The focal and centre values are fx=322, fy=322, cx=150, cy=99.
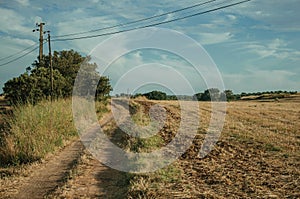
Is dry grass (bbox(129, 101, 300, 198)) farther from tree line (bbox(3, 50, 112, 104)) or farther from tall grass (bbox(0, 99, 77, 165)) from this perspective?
tree line (bbox(3, 50, 112, 104))

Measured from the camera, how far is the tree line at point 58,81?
24808 mm

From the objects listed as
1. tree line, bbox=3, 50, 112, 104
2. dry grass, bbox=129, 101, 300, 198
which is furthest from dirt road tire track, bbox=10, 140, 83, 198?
tree line, bbox=3, 50, 112, 104

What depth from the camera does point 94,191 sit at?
21.5 feet

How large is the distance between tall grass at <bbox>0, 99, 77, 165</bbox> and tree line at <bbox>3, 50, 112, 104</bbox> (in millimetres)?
9762

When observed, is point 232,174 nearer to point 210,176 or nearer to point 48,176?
point 210,176

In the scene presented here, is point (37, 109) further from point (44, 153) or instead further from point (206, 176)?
point (206, 176)

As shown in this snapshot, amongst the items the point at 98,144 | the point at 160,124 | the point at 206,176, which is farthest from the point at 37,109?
the point at 206,176

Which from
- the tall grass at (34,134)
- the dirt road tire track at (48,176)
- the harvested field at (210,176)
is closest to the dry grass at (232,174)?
the harvested field at (210,176)

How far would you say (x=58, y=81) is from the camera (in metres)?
28.1

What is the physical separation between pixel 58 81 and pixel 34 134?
1837cm

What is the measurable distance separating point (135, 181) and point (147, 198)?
1008mm

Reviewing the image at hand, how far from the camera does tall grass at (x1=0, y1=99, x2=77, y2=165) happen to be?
9.51 m

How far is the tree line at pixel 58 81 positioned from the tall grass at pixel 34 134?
9.76m

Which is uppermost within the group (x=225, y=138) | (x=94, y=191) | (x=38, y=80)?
(x=38, y=80)
